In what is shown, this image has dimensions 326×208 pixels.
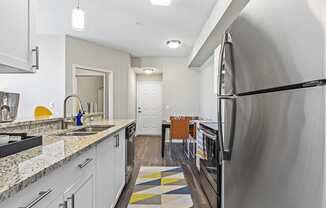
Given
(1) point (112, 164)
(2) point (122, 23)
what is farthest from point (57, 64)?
(1) point (112, 164)

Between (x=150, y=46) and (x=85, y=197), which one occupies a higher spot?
(x=150, y=46)

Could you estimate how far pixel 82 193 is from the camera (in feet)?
5.17

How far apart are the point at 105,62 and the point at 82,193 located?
563 centimetres

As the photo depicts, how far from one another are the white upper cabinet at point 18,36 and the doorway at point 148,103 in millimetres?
7987

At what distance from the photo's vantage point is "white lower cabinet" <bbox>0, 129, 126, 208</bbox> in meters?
0.95

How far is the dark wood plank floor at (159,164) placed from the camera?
311cm

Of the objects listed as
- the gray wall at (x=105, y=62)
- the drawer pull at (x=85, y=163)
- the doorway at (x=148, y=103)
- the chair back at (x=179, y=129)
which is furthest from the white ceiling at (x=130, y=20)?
the doorway at (x=148, y=103)

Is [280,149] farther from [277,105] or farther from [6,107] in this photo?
[6,107]

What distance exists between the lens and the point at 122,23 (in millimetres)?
4902

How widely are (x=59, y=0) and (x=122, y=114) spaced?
12.9ft

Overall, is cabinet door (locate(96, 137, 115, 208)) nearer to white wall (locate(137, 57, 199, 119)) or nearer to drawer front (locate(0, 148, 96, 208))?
drawer front (locate(0, 148, 96, 208))

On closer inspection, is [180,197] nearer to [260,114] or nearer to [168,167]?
[168,167]

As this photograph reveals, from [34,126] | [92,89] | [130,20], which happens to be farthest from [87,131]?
[92,89]

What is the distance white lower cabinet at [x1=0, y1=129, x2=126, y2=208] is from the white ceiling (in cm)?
229
